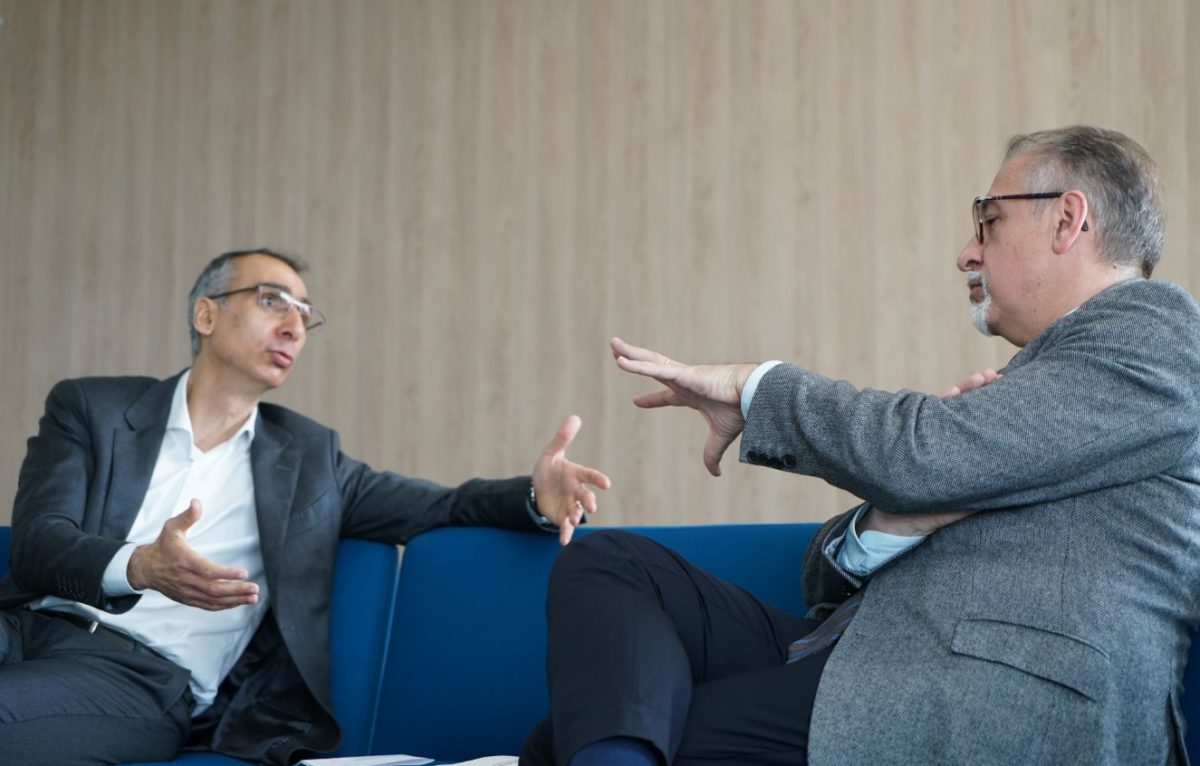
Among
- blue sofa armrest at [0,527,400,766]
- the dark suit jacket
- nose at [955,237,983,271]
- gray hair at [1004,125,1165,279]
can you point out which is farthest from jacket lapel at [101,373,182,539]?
gray hair at [1004,125,1165,279]

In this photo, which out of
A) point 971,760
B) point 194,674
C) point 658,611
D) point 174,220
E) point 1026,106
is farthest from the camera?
point 174,220

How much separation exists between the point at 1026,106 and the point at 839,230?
2.10 feet

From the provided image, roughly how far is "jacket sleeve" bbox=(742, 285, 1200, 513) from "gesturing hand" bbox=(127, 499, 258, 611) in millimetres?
996

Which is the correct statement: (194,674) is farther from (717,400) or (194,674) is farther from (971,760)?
(971,760)

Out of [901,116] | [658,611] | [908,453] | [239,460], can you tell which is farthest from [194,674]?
[901,116]

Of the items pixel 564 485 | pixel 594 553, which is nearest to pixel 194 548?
pixel 564 485

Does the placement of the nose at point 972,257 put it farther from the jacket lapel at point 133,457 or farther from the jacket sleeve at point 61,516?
the jacket lapel at point 133,457

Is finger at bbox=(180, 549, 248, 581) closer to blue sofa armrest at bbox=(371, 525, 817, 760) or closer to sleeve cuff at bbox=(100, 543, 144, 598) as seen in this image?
sleeve cuff at bbox=(100, 543, 144, 598)

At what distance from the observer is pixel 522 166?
4.00 meters

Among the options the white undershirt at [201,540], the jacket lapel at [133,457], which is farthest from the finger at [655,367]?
the jacket lapel at [133,457]

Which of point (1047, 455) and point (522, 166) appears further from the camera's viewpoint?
point (522, 166)

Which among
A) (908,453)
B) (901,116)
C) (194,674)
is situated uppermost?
(901,116)

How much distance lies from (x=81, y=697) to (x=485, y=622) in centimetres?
72

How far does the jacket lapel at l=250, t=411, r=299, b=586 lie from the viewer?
8.11ft
